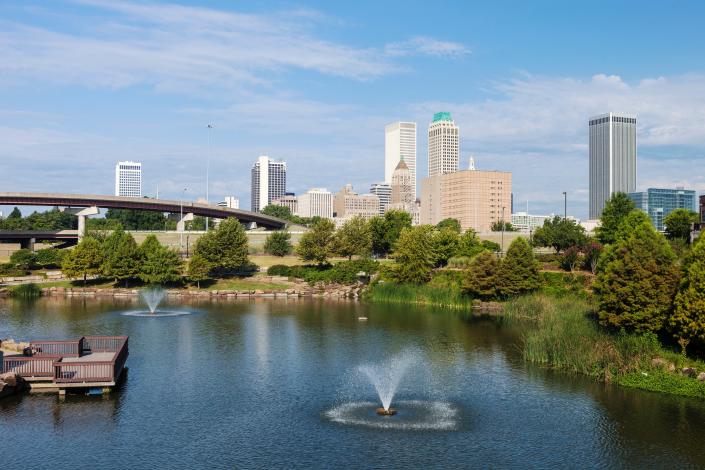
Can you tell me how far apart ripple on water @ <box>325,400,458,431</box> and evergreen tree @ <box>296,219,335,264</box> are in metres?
67.2

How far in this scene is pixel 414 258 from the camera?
88188 mm

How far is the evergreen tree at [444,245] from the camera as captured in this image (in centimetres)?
9481

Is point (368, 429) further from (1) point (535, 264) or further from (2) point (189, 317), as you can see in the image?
(1) point (535, 264)

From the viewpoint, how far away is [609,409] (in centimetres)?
3391

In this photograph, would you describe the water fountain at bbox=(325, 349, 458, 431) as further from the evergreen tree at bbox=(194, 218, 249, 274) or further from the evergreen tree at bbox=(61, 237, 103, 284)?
the evergreen tree at bbox=(61, 237, 103, 284)

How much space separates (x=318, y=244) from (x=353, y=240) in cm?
748

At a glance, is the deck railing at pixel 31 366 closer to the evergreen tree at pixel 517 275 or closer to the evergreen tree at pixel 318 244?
the evergreen tree at pixel 517 275

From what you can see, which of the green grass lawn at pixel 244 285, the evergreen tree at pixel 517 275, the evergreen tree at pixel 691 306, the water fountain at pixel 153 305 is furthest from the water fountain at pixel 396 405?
the green grass lawn at pixel 244 285

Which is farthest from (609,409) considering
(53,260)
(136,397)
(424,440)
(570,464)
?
(53,260)

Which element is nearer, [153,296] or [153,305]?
[153,305]

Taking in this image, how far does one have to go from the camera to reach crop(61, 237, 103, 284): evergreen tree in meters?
92.7

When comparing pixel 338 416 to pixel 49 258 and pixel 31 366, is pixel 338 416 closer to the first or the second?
pixel 31 366

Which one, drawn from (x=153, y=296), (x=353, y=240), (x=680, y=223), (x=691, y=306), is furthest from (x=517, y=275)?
(x=680, y=223)

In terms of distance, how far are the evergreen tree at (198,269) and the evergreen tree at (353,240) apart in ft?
67.4
